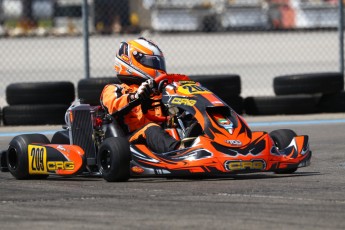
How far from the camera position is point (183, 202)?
6.49 metres

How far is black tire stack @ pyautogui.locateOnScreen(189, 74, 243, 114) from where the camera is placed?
12.7 metres

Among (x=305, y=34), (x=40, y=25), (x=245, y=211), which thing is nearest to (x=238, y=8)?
(x=305, y=34)

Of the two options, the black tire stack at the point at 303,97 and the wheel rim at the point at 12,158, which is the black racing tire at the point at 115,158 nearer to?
the wheel rim at the point at 12,158

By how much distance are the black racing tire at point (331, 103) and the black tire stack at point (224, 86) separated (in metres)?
1.08

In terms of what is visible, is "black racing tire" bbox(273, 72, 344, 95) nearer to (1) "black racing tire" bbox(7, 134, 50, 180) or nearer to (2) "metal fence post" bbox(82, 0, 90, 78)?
(2) "metal fence post" bbox(82, 0, 90, 78)

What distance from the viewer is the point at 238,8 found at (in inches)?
1183

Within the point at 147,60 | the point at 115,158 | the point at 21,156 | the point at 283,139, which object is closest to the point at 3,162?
the point at 21,156

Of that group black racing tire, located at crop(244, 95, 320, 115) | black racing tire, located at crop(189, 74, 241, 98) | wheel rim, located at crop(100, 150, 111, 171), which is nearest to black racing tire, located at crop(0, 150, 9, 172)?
wheel rim, located at crop(100, 150, 111, 171)

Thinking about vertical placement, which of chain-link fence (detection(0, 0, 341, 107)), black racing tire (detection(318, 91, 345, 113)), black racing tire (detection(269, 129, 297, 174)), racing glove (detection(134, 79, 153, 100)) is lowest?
chain-link fence (detection(0, 0, 341, 107))

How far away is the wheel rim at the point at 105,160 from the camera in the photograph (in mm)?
7709

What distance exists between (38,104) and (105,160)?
4.99 metres

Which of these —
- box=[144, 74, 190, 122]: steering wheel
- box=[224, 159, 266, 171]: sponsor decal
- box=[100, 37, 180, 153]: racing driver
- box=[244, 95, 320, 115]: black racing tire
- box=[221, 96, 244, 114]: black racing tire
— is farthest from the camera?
box=[244, 95, 320, 115]: black racing tire

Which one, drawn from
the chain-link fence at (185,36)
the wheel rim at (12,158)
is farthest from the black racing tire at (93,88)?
the wheel rim at (12,158)

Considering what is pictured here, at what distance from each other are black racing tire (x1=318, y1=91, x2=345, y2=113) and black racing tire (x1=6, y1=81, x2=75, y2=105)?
2995 mm
